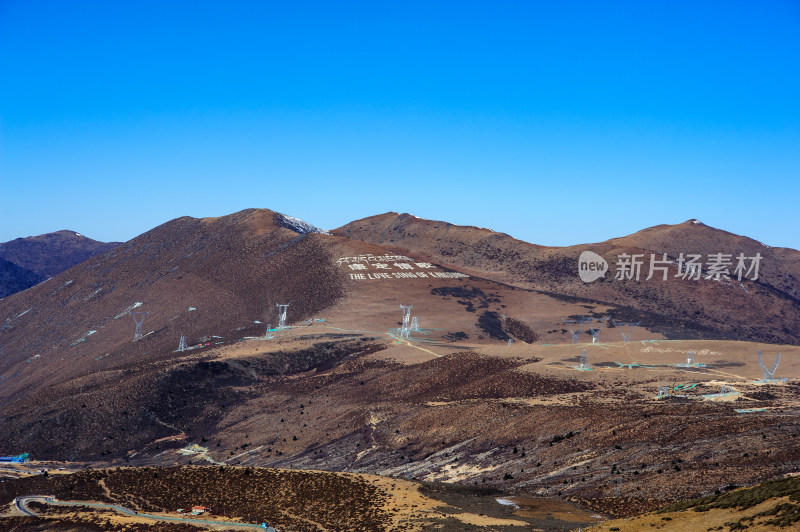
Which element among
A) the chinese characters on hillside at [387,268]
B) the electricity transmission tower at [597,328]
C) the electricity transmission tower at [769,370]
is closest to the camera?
the electricity transmission tower at [769,370]

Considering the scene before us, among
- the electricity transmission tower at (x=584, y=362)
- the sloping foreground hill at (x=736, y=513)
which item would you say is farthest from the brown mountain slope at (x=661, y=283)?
the sloping foreground hill at (x=736, y=513)

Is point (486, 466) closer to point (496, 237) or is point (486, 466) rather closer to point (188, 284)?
point (188, 284)

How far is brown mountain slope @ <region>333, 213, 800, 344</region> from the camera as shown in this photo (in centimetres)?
15000

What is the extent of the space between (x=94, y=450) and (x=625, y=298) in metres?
118

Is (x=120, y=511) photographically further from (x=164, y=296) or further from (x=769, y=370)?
(x=164, y=296)

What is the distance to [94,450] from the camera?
74062 millimetres

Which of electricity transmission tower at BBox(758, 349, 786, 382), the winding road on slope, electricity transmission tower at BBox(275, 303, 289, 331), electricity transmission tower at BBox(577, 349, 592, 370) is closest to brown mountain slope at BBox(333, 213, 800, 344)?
electricity transmission tower at BBox(577, 349, 592, 370)

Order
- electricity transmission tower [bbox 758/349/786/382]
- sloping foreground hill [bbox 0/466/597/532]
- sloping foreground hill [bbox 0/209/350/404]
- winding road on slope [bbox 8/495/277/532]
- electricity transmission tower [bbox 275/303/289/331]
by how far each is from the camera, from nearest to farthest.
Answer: sloping foreground hill [bbox 0/466/597/532] < winding road on slope [bbox 8/495/277/532] < electricity transmission tower [bbox 758/349/786/382] < electricity transmission tower [bbox 275/303/289/331] < sloping foreground hill [bbox 0/209/350/404]

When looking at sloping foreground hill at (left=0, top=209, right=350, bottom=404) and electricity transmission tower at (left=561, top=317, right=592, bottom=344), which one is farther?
electricity transmission tower at (left=561, top=317, right=592, bottom=344)

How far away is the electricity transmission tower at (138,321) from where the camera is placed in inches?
4724

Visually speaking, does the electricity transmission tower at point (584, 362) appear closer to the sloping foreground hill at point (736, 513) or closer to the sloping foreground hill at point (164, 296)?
the sloping foreground hill at point (736, 513)

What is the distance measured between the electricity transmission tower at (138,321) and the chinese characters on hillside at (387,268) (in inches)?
1522

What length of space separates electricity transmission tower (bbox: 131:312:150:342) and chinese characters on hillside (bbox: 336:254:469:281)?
127 ft

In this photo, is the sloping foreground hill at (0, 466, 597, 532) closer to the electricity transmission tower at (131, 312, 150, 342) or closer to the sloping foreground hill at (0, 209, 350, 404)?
the sloping foreground hill at (0, 209, 350, 404)
